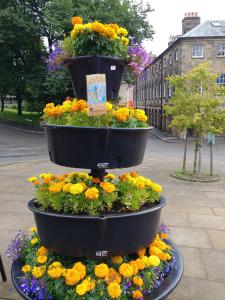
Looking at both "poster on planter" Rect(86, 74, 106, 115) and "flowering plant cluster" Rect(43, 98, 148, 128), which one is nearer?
"poster on planter" Rect(86, 74, 106, 115)

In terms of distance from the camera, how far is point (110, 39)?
3.46 meters

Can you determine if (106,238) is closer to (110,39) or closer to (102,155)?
(102,155)

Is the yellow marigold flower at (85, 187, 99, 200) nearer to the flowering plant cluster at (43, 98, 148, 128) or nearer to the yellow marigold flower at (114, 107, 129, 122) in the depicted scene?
the flowering plant cluster at (43, 98, 148, 128)

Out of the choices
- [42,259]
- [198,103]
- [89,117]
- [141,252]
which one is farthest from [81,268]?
[198,103]

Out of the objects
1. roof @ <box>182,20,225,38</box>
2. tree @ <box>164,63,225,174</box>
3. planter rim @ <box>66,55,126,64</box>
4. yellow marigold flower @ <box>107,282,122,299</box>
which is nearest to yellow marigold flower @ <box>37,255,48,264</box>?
yellow marigold flower @ <box>107,282,122,299</box>

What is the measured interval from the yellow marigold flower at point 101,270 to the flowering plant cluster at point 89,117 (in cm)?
141

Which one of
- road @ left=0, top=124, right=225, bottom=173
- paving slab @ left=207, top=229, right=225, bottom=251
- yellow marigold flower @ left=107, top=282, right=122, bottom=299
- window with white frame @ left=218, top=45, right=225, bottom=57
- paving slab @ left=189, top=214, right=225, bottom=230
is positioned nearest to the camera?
yellow marigold flower @ left=107, top=282, right=122, bottom=299

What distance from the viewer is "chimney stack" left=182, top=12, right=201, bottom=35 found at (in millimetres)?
40125

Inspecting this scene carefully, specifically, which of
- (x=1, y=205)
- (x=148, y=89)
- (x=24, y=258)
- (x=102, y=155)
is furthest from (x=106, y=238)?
(x=148, y=89)

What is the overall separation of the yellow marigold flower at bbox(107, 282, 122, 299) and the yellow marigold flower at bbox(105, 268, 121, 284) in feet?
0.44

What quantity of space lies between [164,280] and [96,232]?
3.28ft

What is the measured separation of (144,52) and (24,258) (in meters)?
2.80

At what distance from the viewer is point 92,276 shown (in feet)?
11.0

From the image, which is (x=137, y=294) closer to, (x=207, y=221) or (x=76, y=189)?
(x=76, y=189)
